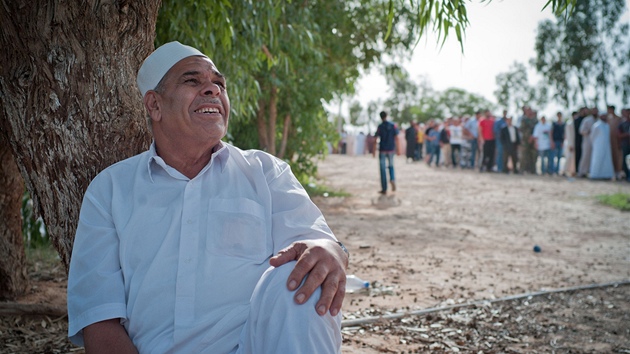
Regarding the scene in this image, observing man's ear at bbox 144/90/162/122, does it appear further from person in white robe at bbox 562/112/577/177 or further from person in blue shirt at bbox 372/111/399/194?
person in white robe at bbox 562/112/577/177

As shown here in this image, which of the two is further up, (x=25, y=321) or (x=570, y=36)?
(x=570, y=36)

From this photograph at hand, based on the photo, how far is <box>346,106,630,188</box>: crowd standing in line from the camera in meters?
17.6

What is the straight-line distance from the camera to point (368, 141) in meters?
42.4

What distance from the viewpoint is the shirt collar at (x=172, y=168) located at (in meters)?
2.48

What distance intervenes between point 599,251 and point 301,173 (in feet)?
23.8

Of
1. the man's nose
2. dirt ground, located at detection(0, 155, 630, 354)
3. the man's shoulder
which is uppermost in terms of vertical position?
the man's nose

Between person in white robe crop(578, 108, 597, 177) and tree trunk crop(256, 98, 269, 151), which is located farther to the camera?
person in white robe crop(578, 108, 597, 177)

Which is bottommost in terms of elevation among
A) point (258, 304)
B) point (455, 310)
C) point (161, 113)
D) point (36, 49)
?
point (455, 310)

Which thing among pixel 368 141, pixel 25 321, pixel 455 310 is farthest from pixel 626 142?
pixel 368 141

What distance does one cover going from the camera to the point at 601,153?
17.6 metres

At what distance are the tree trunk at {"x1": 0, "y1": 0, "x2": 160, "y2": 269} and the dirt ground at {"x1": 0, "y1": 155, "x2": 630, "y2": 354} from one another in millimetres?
1086

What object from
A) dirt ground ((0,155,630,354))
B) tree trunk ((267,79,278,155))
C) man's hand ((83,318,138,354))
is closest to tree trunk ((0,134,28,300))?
dirt ground ((0,155,630,354))

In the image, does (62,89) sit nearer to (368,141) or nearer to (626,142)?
(626,142)

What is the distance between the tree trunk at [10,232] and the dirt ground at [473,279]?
165 mm
